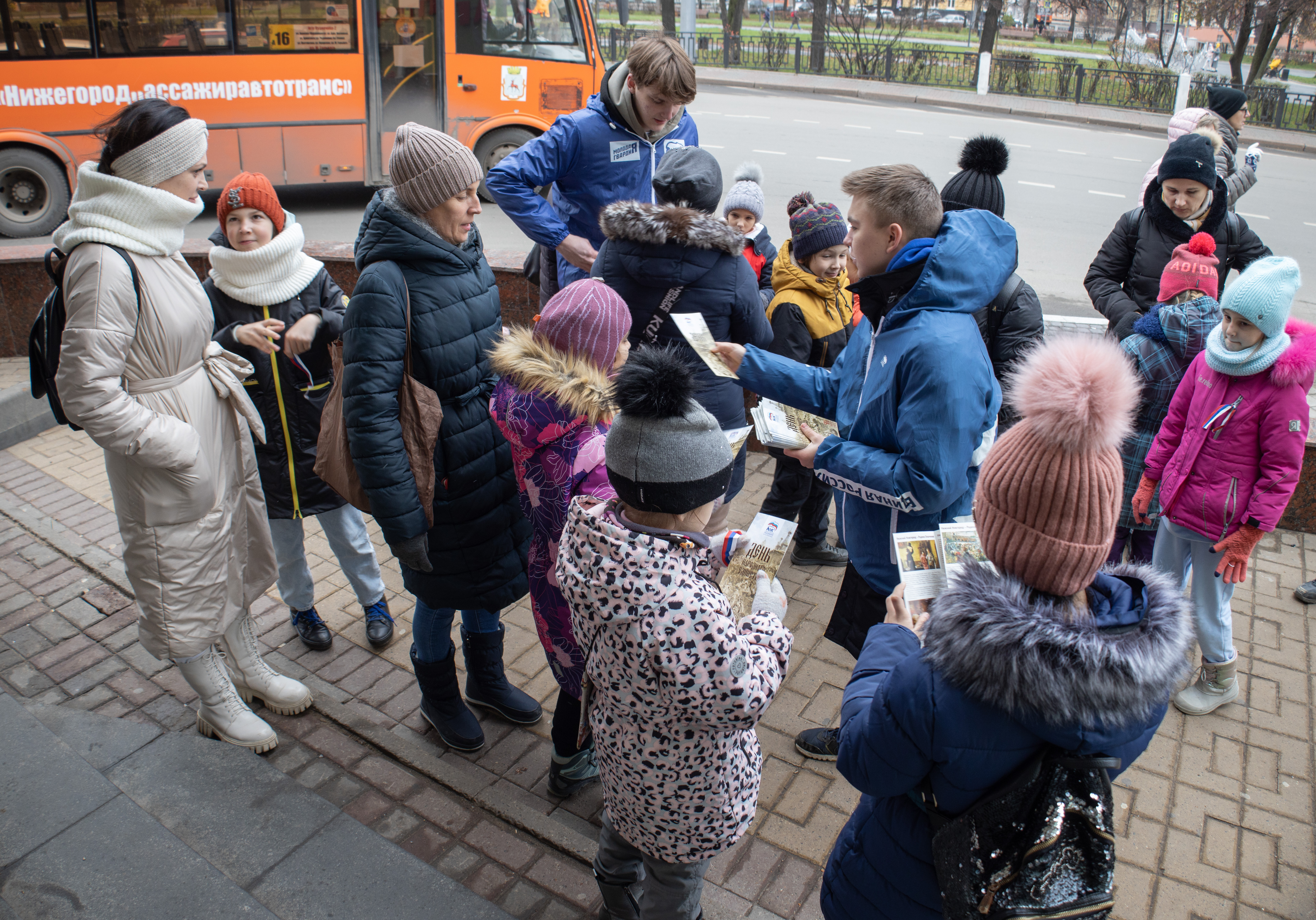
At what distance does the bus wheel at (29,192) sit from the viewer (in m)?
9.85

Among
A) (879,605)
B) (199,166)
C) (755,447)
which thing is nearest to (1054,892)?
(879,605)

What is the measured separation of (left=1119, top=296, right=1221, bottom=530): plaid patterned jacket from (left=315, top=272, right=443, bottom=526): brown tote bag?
108 inches

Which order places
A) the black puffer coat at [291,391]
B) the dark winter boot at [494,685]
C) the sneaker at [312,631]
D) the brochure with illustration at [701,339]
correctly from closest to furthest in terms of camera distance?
the brochure with illustration at [701,339] < the dark winter boot at [494,685] < the black puffer coat at [291,391] < the sneaker at [312,631]

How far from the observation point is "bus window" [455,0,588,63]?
11.2 m

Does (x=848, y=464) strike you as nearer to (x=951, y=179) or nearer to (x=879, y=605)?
(x=879, y=605)

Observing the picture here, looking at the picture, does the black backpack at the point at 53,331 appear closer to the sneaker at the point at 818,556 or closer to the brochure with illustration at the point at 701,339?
the brochure with illustration at the point at 701,339

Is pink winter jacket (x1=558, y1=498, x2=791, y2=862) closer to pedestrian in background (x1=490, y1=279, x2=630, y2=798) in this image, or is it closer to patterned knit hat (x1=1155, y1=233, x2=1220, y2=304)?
pedestrian in background (x1=490, y1=279, x2=630, y2=798)

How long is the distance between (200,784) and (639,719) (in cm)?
192

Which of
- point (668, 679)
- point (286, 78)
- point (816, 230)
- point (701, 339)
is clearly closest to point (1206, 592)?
point (816, 230)

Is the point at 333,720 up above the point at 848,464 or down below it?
below

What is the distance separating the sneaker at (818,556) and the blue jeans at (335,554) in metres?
2.18

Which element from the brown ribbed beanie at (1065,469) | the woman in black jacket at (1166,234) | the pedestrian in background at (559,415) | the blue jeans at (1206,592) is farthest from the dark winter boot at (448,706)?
the woman in black jacket at (1166,234)

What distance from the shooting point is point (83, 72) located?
973cm

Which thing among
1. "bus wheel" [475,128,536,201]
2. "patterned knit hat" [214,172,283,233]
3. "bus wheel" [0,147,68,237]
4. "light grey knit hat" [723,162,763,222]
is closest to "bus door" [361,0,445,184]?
"bus wheel" [475,128,536,201]
